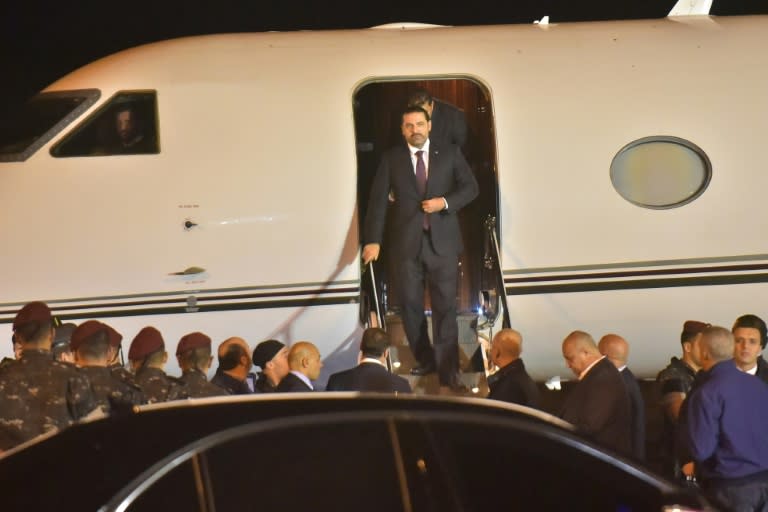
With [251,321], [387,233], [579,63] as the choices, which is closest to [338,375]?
[251,321]

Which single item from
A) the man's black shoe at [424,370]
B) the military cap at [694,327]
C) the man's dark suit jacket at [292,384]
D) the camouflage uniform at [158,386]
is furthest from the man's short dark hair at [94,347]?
the military cap at [694,327]

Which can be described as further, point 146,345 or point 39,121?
point 39,121

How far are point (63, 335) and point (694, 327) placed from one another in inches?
194

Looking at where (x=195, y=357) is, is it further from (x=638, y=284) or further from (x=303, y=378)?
(x=638, y=284)

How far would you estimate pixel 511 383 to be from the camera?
8.36m

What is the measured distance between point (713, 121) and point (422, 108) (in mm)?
2483

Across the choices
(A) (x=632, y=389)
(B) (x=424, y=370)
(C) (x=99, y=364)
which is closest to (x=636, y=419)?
(A) (x=632, y=389)

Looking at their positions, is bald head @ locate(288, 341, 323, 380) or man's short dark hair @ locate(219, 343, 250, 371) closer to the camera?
bald head @ locate(288, 341, 323, 380)

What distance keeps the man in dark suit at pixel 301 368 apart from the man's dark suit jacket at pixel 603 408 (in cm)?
176

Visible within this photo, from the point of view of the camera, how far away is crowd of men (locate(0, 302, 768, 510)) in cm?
685

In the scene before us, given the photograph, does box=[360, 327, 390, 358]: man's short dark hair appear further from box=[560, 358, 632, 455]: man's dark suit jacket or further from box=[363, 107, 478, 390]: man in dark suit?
box=[363, 107, 478, 390]: man in dark suit

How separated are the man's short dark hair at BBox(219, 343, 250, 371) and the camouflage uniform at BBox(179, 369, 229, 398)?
61 centimetres

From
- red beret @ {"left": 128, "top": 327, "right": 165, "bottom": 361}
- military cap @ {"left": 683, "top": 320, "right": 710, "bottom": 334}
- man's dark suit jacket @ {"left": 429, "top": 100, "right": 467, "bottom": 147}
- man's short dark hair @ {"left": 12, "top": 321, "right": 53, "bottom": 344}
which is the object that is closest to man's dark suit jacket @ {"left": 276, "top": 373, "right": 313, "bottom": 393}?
red beret @ {"left": 128, "top": 327, "right": 165, "bottom": 361}

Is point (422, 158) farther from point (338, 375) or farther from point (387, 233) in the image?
point (338, 375)
